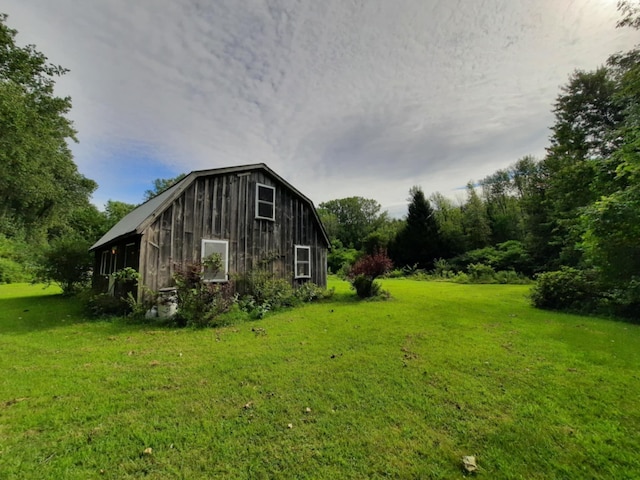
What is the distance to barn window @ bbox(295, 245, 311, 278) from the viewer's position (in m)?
12.5

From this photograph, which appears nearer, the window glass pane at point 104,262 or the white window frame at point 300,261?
the white window frame at point 300,261

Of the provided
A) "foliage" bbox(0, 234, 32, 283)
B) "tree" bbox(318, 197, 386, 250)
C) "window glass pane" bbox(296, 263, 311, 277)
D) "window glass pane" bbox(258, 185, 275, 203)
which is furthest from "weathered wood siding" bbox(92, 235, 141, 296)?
"tree" bbox(318, 197, 386, 250)

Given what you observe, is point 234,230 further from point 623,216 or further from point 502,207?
point 502,207

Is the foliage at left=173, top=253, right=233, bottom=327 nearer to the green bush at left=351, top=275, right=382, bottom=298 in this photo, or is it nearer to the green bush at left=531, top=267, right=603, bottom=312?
the green bush at left=351, top=275, right=382, bottom=298

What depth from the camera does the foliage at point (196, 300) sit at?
767cm

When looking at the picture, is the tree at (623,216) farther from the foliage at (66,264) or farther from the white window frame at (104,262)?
the foliage at (66,264)

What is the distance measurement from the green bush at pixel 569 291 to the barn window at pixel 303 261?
903 cm

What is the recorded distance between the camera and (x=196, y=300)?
768 cm

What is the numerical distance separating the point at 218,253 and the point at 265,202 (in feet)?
9.67

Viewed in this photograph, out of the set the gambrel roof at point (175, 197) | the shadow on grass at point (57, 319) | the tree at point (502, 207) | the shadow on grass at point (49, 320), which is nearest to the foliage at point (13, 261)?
the shadow on grass at point (57, 319)

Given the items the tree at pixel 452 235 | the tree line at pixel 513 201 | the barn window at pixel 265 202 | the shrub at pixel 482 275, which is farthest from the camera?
the tree at pixel 452 235

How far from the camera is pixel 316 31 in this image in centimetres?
865

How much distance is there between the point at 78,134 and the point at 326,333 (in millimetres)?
25460

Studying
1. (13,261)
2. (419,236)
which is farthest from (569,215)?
(13,261)
